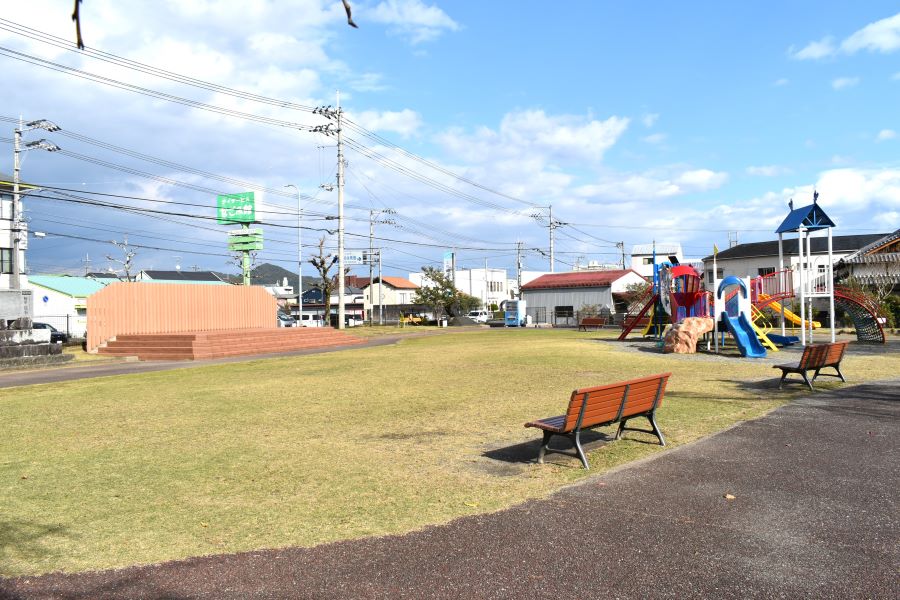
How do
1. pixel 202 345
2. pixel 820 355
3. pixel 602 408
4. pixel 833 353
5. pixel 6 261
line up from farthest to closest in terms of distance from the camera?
1. pixel 6 261
2. pixel 202 345
3. pixel 833 353
4. pixel 820 355
5. pixel 602 408

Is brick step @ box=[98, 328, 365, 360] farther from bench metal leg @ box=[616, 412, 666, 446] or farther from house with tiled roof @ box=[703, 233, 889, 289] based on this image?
house with tiled roof @ box=[703, 233, 889, 289]

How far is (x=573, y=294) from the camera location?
66.7m

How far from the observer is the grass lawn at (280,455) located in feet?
17.9

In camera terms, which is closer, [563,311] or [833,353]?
[833,353]

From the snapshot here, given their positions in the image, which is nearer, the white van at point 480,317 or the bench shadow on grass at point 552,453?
the bench shadow on grass at point 552,453

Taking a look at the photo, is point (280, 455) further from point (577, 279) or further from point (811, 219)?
point (577, 279)

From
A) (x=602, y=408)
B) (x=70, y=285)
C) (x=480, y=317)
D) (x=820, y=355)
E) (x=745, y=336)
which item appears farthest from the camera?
(x=480, y=317)

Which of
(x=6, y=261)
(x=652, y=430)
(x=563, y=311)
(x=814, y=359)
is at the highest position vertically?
(x=6, y=261)

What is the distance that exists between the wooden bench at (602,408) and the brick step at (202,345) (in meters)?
23.0

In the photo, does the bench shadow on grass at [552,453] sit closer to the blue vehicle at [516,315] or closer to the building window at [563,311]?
the blue vehicle at [516,315]

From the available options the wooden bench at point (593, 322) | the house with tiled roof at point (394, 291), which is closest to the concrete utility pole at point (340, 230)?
the wooden bench at point (593, 322)

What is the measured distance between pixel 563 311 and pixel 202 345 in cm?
4556

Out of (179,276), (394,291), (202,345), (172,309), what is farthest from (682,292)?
(394,291)

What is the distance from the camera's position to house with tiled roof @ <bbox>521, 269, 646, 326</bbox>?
2517 inches
